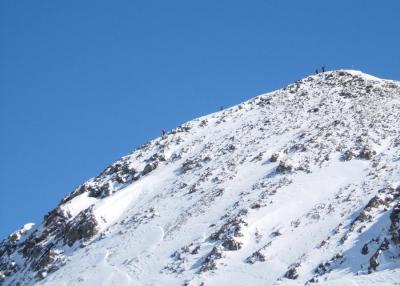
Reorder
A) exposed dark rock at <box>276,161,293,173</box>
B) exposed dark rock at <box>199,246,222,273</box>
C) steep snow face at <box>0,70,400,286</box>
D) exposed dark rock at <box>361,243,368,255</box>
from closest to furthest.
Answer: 1. exposed dark rock at <box>361,243,368,255</box>
2. steep snow face at <box>0,70,400,286</box>
3. exposed dark rock at <box>199,246,222,273</box>
4. exposed dark rock at <box>276,161,293,173</box>

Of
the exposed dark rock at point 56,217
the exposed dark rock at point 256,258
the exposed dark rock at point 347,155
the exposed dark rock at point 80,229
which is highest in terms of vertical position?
the exposed dark rock at point 56,217

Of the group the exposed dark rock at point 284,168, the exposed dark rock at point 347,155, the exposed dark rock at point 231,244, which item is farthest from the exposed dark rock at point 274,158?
the exposed dark rock at point 231,244

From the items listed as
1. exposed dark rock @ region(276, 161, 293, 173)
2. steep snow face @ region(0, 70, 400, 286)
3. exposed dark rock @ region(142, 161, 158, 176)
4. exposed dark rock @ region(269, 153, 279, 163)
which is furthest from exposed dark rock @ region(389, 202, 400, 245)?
exposed dark rock @ region(142, 161, 158, 176)

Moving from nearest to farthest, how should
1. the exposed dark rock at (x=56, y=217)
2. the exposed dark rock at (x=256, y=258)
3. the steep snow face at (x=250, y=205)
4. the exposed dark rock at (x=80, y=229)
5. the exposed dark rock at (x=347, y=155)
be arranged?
the steep snow face at (x=250, y=205) → the exposed dark rock at (x=256, y=258) → the exposed dark rock at (x=347, y=155) → the exposed dark rock at (x=80, y=229) → the exposed dark rock at (x=56, y=217)

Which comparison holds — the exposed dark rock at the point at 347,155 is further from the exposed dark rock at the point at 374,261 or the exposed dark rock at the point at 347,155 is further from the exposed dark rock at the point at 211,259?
the exposed dark rock at the point at 374,261

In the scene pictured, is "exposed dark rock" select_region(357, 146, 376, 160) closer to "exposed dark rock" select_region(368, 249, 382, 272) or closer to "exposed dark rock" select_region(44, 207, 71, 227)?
"exposed dark rock" select_region(368, 249, 382, 272)

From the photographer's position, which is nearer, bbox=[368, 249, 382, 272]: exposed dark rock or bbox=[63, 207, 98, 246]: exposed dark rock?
bbox=[368, 249, 382, 272]: exposed dark rock

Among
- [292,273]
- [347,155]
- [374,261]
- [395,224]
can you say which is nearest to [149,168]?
[347,155]

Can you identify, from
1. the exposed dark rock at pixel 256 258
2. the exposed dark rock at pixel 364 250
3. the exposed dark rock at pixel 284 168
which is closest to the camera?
the exposed dark rock at pixel 364 250

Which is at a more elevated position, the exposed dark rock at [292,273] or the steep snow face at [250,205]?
the steep snow face at [250,205]

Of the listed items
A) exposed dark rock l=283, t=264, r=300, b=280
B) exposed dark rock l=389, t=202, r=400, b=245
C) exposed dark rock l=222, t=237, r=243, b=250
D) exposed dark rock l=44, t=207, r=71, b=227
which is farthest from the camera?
exposed dark rock l=44, t=207, r=71, b=227

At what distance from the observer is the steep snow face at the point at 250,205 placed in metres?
36.5

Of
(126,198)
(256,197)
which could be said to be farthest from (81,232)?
(256,197)

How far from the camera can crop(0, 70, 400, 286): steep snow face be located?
36.5 meters
